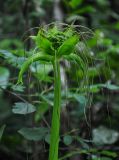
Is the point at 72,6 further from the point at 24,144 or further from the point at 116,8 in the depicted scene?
the point at 116,8

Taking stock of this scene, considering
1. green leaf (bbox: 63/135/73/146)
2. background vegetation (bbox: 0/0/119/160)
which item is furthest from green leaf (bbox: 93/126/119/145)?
green leaf (bbox: 63/135/73/146)

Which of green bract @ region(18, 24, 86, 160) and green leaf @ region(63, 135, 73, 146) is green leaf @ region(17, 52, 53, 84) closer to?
green bract @ region(18, 24, 86, 160)

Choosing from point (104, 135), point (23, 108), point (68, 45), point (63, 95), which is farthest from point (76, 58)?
point (104, 135)

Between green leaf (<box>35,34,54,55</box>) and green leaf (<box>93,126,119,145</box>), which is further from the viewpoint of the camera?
green leaf (<box>93,126,119,145</box>)

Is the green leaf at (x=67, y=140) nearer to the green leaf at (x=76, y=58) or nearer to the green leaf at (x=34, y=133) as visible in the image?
the green leaf at (x=34, y=133)

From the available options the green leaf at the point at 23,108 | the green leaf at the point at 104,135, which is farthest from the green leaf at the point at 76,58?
the green leaf at the point at 104,135
